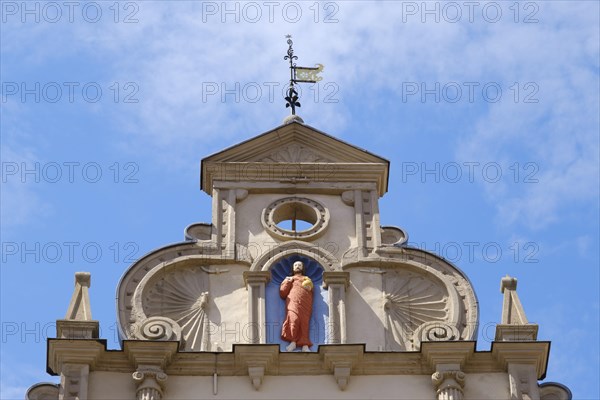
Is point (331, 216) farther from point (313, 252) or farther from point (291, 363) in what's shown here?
point (291, 363)

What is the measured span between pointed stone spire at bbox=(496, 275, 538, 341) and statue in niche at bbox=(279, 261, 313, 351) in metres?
2.64

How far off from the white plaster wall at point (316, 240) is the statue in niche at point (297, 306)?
24.7 inches

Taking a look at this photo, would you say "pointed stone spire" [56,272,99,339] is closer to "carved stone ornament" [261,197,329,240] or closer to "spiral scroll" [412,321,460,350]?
"carved stone ornament" [261,197,329,240]

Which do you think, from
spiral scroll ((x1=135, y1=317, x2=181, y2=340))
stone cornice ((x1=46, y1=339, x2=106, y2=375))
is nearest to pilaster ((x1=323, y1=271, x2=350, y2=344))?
spiral scroll ((x1=135, y1=317, x2=181, y2=340))

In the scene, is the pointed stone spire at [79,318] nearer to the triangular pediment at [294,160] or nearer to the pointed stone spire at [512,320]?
the triangular pediment at [294,160]

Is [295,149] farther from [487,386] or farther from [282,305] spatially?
[487,386]

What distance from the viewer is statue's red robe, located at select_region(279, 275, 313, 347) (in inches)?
1121

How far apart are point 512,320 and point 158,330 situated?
4872 mm


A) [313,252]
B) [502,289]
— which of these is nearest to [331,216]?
[313,252]

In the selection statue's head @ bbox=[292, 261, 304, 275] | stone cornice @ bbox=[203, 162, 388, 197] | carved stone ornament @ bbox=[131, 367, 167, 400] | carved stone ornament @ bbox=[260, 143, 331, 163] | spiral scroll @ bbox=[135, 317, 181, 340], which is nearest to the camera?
carved stone ornament @ bbox=[131, 367, 167, 400]

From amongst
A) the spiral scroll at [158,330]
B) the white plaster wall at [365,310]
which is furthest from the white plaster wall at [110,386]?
the white plaster wall at [365,310]

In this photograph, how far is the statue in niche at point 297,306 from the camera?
1120 inches

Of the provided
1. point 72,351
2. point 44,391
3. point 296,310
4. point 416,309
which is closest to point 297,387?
point 296,310

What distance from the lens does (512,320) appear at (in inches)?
1125
